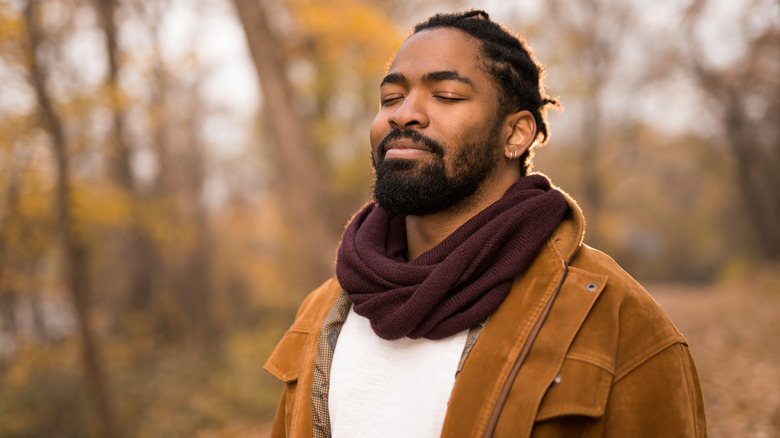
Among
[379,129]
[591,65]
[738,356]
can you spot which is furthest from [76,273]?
[591,65]

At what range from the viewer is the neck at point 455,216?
198cm

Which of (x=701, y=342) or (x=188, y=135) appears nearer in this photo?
(x=701, y=342)

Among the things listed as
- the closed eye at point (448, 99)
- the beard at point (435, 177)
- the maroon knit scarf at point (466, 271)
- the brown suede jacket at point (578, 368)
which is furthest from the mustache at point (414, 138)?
the brown suede jacket at point (578, 368)

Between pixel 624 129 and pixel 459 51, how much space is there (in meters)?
22.1

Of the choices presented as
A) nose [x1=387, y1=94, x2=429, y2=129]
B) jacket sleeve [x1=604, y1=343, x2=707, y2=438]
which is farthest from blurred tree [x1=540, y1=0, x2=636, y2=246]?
jacket sleeve [x1=604, y1=343, x2=707, y2=438]

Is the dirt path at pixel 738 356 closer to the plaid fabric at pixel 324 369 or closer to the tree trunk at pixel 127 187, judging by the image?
the plaid fabric at pixel 324 369

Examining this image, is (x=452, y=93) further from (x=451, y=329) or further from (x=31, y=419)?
(x=31, y=419)

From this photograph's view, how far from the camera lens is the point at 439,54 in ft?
6.43

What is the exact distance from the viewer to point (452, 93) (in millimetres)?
1900

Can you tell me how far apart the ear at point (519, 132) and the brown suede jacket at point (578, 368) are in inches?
19.9

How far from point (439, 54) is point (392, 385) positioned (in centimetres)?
121

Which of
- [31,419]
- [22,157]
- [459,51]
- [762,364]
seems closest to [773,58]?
[762,364]

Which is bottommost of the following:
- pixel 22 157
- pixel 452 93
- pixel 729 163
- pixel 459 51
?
pixel 452 93

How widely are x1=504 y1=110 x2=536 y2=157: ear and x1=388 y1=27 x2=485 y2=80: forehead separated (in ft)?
0.77
